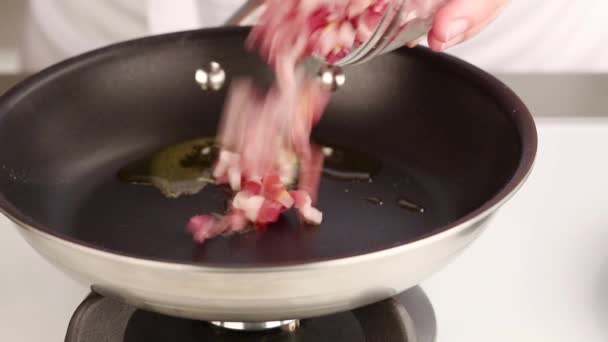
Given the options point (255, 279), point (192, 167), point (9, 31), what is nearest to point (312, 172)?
point (192, 167)

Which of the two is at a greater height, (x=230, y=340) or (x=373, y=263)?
(x=373, y=263)

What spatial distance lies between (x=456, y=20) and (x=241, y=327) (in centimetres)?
37

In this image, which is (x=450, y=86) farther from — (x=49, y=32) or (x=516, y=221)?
(x=49, y=32)

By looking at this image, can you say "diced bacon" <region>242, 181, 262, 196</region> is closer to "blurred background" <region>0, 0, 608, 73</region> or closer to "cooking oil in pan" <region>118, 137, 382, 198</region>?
"cooking oil in pan" <region>118, 137, 382, 198</region>

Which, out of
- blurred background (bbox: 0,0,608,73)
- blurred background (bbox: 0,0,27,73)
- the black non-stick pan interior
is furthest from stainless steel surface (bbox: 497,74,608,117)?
blurred background (bbox: 0,0,27,73)

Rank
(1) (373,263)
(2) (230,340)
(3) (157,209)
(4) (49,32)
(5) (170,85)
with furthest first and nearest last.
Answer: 1. (4) (49,32)
2. (5) (170,85)
3. (3) (157,209)
4. (2) (230,340)
5. (1) (373,263)

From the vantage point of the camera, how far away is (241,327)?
0.76 metres

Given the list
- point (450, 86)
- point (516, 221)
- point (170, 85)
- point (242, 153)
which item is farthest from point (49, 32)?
point (516, 221)

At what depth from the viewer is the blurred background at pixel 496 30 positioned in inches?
52.0

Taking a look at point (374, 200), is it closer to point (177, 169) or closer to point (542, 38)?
point (177, 169)

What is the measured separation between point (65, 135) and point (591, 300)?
0.63 metres

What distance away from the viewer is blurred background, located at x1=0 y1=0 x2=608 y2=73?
1320 mm

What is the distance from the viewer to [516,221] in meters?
0.97

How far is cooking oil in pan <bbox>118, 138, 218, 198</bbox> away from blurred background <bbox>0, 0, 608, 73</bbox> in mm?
297
